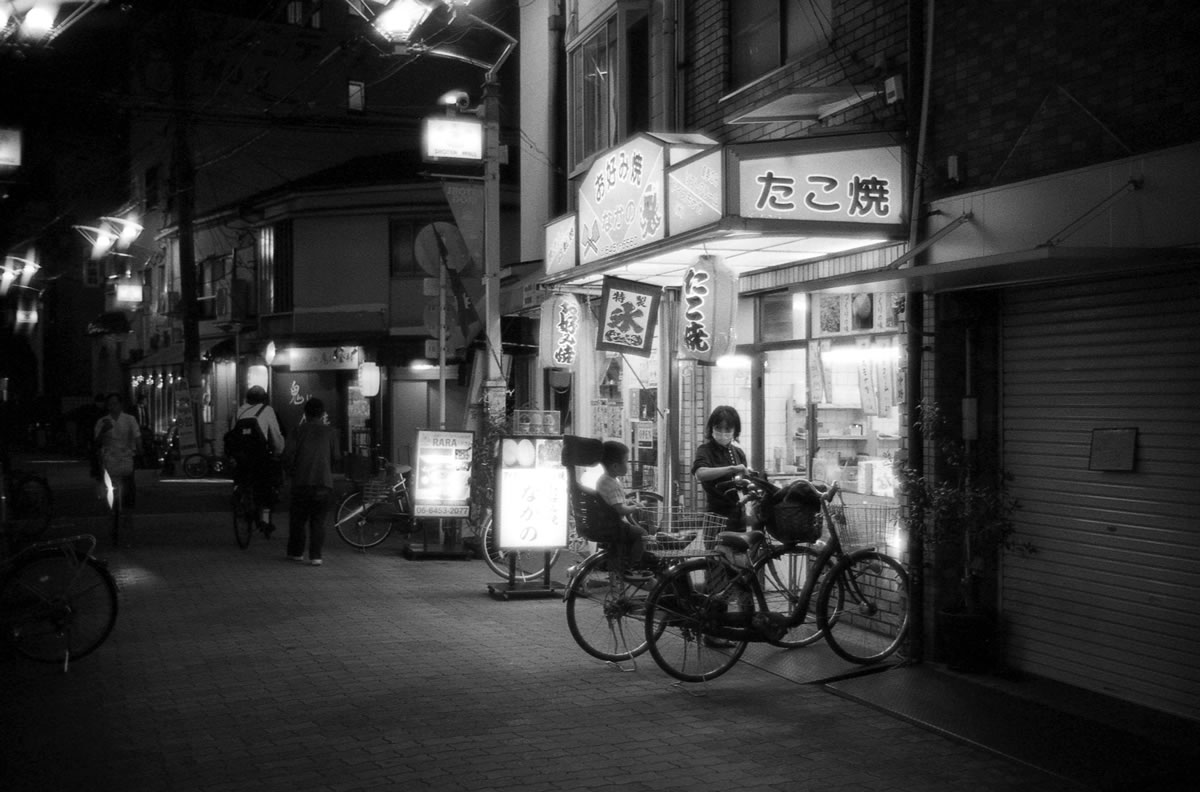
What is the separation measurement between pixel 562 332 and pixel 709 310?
434 centimetres

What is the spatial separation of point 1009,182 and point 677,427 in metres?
5.78

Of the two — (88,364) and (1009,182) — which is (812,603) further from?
(88,364)

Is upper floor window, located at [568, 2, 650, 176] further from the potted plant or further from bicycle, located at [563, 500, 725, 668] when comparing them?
the potted plant

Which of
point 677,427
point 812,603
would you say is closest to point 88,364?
point 677,427

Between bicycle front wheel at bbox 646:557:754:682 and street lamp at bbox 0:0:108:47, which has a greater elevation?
street lamp at bbox 0:0:108:47

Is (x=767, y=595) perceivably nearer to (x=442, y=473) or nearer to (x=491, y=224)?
(x=442, y=473)

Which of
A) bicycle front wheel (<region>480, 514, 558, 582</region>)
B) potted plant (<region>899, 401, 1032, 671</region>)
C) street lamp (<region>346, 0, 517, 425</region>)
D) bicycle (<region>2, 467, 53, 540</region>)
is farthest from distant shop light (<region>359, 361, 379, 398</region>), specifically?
potted plant (<region>899, 401, 1032, 671</region>)

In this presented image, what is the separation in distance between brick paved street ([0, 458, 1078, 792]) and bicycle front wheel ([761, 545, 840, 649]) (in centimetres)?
60

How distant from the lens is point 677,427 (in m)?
13.0

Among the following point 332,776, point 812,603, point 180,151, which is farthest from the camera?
point 180,151

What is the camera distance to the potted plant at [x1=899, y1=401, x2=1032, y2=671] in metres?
8.20

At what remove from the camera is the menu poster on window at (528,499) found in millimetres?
11562

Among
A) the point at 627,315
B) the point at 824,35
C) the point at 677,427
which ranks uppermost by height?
the point at 824,35

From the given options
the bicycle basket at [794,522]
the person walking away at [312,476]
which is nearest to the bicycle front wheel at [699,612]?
the bicycle basket at [794,522]
